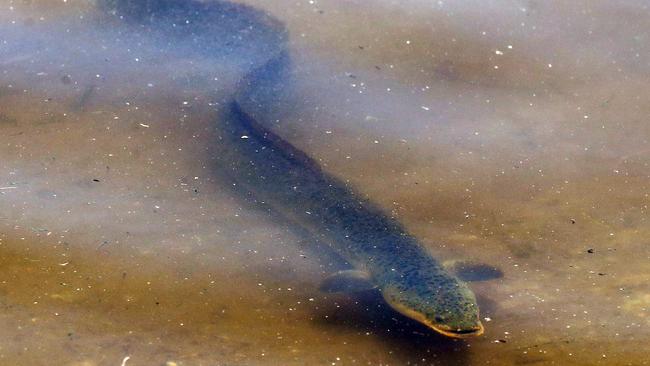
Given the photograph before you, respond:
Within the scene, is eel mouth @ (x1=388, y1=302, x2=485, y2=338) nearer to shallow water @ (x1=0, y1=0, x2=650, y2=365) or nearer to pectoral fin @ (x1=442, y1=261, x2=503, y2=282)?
shallow water @ (x1=0, y1=0, x2=650, y2=365)

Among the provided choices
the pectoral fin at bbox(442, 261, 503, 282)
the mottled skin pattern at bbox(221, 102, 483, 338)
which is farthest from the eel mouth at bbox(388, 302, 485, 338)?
the pectoral fin at bbox(442, 261, 503, 282)

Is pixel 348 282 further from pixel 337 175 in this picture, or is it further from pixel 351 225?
pixel 337 175

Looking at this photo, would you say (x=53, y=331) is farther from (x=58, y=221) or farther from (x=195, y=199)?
(x=195, y=199)

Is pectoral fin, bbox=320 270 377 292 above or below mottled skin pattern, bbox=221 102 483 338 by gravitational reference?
below

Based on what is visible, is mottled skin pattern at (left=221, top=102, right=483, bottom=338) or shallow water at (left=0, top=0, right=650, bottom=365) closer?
shallow water at (left=0, top=0, right=650, bottom=365)

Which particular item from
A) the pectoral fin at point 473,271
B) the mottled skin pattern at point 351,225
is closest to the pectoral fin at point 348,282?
the mottled skin pattern at point 351,225

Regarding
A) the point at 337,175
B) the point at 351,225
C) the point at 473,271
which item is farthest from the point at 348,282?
the point at 337,175
